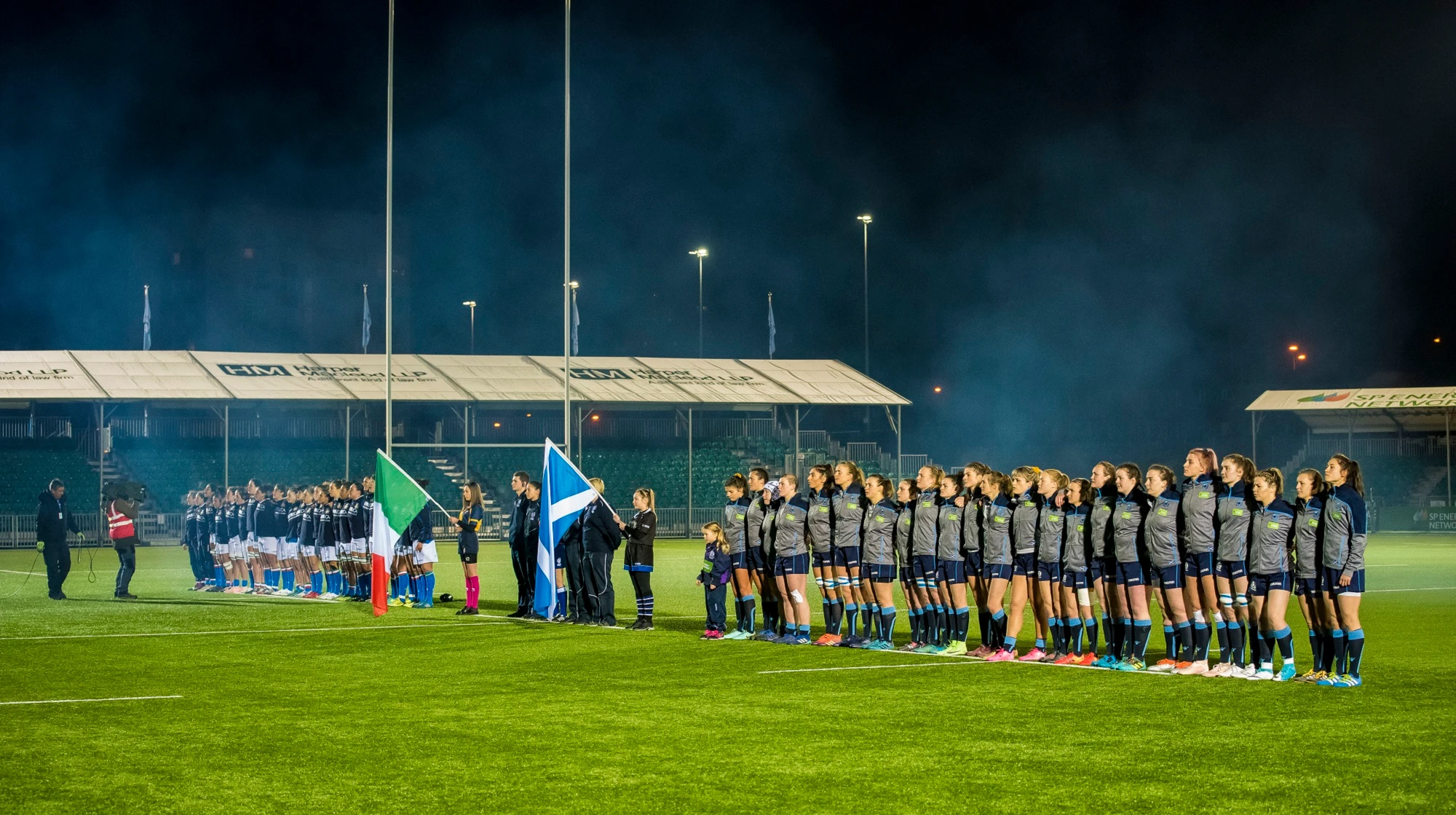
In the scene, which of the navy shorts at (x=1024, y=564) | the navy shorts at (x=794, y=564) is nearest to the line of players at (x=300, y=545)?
the navy shorts at (x=794, y=564)

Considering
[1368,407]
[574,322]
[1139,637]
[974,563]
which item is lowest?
[1139,637]

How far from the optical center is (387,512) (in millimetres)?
18594

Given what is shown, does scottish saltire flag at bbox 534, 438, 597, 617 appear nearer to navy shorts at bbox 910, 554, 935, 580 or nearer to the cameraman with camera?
navy shorts at bbox 910, 554, 935, 580

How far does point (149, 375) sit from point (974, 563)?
113 ft

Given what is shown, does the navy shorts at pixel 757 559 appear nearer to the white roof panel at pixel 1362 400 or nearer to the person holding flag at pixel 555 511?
the person holding flag at pixel 555 511

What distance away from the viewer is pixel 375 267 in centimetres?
6581

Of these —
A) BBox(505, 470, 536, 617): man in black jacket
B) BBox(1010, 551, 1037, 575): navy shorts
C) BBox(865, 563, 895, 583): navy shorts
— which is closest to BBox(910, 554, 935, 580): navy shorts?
BBox(865, 563, 895, 583): navy shorts

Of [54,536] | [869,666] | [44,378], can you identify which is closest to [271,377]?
[44,378]

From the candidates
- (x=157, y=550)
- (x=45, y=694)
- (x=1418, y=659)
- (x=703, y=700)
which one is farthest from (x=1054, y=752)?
(x=157, y=550)

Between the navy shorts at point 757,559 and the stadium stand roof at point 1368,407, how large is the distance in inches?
1379

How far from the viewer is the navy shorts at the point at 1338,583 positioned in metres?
11.6

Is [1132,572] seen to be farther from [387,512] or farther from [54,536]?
[54,536]

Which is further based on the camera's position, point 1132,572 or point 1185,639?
point 1132,572

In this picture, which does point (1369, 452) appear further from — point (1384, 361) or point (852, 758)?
point (852, 758)
